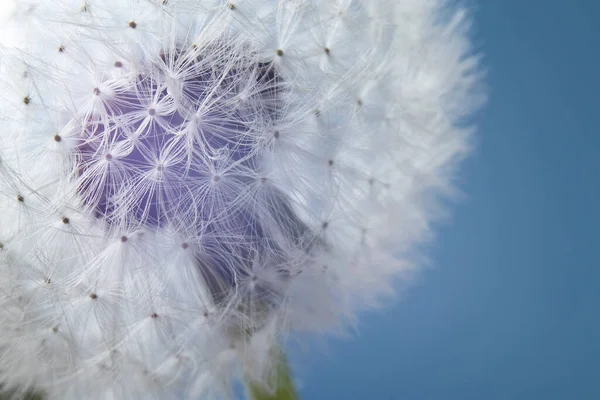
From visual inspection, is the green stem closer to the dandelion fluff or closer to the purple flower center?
the dandelion fluff

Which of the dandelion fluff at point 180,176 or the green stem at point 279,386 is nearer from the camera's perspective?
the dandelion fluff at point 180,176

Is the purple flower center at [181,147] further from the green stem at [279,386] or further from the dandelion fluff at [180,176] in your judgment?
the green stem at [279,386]

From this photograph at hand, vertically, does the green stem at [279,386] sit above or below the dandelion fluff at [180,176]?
below

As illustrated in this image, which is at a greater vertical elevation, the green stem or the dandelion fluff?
the dandelion fluff

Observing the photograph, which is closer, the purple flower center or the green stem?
the purple flower center

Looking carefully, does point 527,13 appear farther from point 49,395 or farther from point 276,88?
point 49,395

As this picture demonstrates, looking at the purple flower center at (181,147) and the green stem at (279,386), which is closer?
the purple flower center at (181,147)

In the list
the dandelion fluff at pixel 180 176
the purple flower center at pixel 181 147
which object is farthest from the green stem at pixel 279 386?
the purple flower center at pixel 181 147

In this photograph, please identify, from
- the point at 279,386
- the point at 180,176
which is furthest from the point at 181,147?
the point at 279,386

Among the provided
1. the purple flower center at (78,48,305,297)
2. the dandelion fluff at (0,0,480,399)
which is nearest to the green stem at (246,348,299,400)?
the dandelion fluff at (0,0,480,399)

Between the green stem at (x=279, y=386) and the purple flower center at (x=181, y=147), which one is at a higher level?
the purple flower center at (x=181, y=147)
